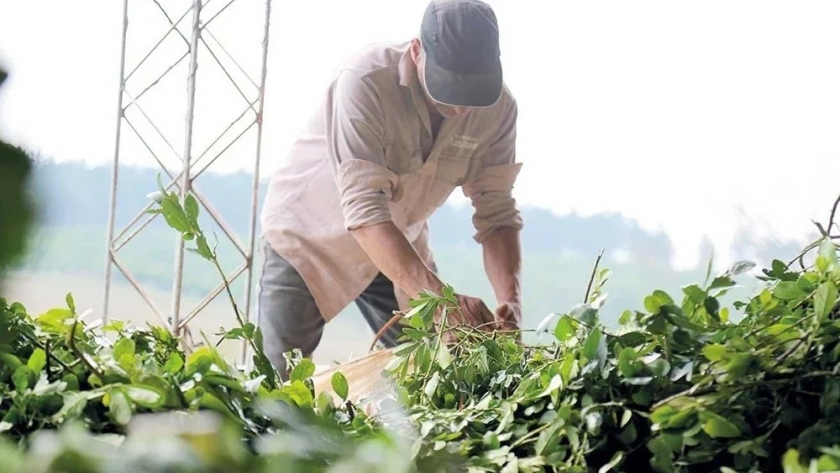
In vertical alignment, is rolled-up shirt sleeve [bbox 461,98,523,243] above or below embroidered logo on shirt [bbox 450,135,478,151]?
below

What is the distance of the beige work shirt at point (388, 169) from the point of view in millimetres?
1346

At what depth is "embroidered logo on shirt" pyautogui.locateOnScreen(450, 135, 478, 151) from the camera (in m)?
1.43

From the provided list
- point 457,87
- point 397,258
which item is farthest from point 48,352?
point 457,87

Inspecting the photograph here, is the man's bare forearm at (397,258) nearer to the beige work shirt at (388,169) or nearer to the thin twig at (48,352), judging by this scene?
the beige work shirt at (388,169)

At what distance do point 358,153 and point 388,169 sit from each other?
6 cm

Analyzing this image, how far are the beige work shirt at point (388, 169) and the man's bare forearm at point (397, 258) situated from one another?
11 centimetres

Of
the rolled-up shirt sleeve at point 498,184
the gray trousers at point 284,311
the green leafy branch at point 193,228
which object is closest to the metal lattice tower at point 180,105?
the gray trousers at point 284,311

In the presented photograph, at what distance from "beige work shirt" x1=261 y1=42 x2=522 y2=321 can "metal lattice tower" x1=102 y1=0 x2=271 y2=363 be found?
2.04 feet

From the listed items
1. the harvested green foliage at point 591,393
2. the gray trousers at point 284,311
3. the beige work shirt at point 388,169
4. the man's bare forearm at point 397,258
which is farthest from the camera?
the gray trousers at point 284,311

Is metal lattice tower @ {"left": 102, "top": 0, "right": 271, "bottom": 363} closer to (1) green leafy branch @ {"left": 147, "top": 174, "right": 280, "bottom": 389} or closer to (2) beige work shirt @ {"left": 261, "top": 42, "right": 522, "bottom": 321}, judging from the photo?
(2) beige work shirt @ {"left": 261, "top": 42, "right": 522, "bottom": 321}

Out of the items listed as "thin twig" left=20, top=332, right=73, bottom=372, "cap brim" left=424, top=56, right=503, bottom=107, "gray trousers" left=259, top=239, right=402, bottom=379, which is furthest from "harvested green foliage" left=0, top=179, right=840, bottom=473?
"gray trousers" left=259, top=239, right=402, bottom=379

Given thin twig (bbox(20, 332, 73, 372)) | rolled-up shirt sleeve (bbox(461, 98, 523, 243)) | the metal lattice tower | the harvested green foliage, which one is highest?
the metal lattice tower

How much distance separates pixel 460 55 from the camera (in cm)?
129

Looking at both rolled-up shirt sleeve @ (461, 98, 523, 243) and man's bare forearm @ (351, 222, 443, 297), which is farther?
rolled-up shirt sleeve @ (461, 98, 523, 243)
